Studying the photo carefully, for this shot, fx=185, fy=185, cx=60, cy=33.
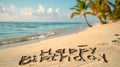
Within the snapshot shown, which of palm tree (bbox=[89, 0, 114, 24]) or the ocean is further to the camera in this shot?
palm tree (bbox=[89, 0, 114, 24])

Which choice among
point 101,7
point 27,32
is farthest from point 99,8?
point 27,32

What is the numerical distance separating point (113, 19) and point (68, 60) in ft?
96.1

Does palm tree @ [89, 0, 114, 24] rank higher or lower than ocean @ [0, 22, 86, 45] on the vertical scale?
higher

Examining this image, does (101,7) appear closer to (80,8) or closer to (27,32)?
(80,8)

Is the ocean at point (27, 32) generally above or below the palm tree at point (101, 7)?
below

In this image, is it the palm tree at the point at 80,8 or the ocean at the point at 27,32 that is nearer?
the ocean at the point at 27,32

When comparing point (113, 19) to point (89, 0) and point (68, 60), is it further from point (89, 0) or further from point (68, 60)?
point (68, 60)

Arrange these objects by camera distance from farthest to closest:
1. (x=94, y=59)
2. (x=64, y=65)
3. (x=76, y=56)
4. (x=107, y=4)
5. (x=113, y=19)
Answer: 1. (x=113, y=19)
2. (x=107, y=4)
3. (x=76, y=56)
4. (x=94, y=59)
5. (x=64, y=65)

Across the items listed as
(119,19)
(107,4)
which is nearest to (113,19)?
(119,19)

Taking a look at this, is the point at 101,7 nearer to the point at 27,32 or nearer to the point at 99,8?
the point at 99,8

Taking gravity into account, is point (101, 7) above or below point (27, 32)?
above

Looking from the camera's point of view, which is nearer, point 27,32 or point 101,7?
point 101,7

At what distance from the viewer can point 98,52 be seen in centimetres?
935

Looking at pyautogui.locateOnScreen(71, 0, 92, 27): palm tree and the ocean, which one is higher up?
pyautogui.locateOnScreen(71, 0, 92, 27): palm tree
